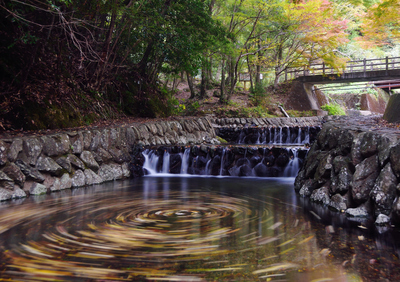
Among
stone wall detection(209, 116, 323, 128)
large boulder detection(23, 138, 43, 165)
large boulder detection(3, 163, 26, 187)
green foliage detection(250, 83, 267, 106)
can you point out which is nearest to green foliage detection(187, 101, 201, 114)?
stone wall detection(209, 116, 323, 128)

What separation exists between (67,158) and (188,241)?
4.04m

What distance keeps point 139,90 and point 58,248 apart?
28.1 feet

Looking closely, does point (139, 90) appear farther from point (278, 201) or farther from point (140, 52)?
point (278, 201)

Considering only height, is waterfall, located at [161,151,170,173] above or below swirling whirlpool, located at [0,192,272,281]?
above

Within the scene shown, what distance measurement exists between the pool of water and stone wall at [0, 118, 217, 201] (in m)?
0.48

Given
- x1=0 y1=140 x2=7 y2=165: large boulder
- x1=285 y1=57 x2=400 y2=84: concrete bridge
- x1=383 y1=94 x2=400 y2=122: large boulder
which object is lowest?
x1=0 y1=140 x2=7 y2=165: large boulder

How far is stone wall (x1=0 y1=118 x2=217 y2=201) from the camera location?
5168 millimetres

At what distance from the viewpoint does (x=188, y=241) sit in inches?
119

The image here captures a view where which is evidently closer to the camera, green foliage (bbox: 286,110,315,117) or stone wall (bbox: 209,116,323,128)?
stone wall (bbox: 209,116,323,128)

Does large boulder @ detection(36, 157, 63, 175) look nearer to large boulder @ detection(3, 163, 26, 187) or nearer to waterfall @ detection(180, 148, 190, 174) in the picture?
large boulder @ detection(3, 163, 26, 187)

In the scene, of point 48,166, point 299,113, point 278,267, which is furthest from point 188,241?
point 299,113

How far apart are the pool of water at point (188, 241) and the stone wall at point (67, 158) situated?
48cm

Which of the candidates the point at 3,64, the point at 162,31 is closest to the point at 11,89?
the point at 3,64

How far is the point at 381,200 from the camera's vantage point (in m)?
3.58
